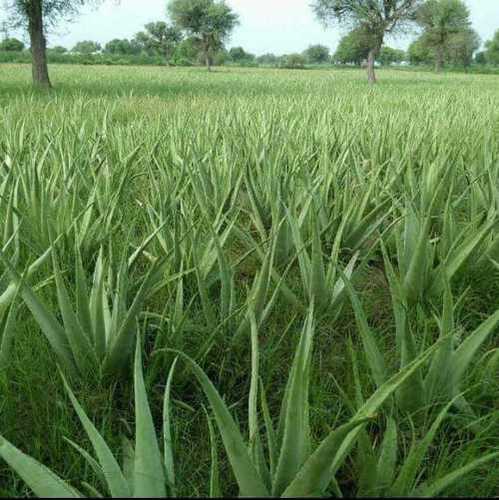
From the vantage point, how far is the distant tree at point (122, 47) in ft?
272

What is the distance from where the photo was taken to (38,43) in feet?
29.3

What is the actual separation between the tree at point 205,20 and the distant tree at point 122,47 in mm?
40363

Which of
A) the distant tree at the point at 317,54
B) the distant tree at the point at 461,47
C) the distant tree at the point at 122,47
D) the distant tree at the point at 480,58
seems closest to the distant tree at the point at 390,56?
the distant tree at the point at 480,58

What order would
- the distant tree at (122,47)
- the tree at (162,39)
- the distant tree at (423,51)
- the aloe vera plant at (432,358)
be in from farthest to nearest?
the distant tree at (122,47) < the tree at (162,39) < the distant tree at (423,51) < the aloe vera plant at (432,358)

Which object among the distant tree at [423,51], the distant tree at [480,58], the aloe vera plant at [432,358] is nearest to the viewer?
the aloe vera plant at [432,358]

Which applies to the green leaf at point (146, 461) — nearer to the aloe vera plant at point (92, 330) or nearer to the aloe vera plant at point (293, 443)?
the aloe vera plant at point (293, 443)

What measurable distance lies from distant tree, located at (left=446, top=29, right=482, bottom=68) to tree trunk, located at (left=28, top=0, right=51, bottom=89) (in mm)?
43892

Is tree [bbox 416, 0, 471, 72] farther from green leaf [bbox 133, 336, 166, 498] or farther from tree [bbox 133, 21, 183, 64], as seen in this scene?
green leaf [bbox 133, 336, 166, 498]

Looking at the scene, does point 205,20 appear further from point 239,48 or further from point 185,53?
point 239,48

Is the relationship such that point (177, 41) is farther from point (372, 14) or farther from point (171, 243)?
point (171, 243)

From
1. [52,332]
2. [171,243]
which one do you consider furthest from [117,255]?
[52,332]

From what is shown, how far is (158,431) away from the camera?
36.7 inches

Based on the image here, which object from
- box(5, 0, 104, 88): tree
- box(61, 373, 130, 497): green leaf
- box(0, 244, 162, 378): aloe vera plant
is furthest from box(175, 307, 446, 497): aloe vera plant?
box(5, 0, 104, 88): tree

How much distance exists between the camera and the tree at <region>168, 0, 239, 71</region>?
4453 centimetres
